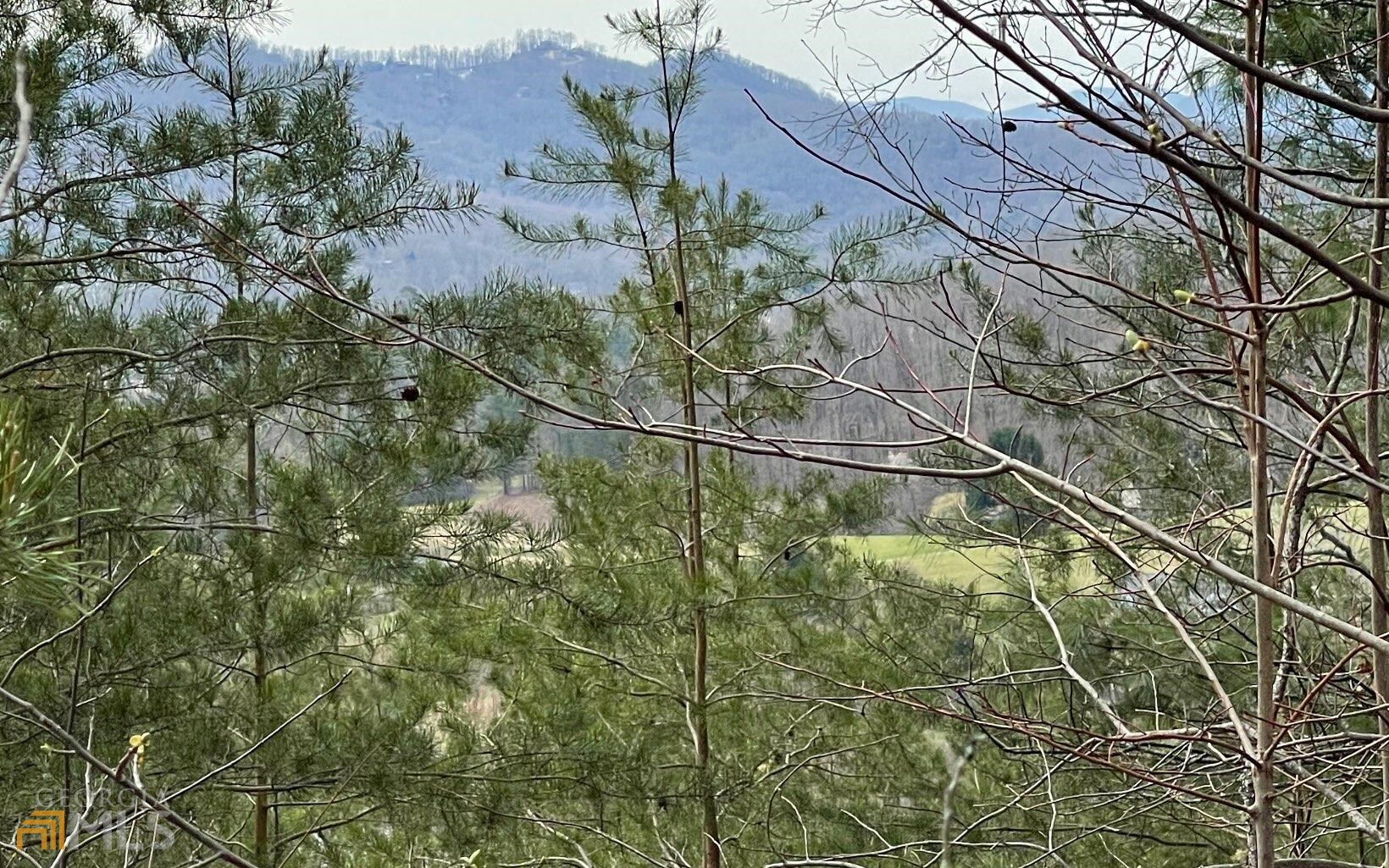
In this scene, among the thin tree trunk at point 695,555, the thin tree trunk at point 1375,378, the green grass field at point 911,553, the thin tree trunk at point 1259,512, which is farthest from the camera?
the green grass field at point 911,553

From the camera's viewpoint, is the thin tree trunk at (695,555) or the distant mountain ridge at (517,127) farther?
the distant mountain ridge at (517,127)

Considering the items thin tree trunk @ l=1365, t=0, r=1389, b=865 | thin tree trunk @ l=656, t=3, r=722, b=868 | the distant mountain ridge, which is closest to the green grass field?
thin tree trunk @ l=656, t=3, r=722, b=868

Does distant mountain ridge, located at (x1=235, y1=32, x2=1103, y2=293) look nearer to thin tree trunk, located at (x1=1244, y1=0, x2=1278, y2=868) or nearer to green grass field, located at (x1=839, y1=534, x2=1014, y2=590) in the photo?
green grass field, located at (x1=839, y1=534, x2=1014, y2=590)

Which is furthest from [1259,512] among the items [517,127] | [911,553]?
[517,127]

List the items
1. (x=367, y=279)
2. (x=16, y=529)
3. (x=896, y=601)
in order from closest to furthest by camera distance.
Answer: (x=16, y=529) → (x=367, y=279) → (x=896, y=601)

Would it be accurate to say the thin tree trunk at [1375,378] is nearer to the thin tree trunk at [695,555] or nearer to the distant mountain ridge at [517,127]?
the thin tree trunk at [695,555]

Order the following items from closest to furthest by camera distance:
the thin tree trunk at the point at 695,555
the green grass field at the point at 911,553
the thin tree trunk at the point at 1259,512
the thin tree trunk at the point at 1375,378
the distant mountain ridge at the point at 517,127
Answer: the thin tree trunk at the point at 1259,512, the thin tree trunk at the point at 1375,378, the thin tree trunk at the point at 695,555, the green grass field at the point at 911,553, the distant mountain ridge at the point at 517,127

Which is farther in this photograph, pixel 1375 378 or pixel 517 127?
pixel 517 127

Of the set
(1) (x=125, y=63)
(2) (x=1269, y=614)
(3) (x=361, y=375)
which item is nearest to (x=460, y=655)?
(3) (x=361, y=375)

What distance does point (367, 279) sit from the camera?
459 centimetres

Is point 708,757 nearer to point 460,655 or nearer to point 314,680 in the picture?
point 460,655

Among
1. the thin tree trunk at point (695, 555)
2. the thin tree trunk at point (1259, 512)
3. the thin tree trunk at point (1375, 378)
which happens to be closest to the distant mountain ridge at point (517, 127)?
the thin tree trunk at point (695, 555)

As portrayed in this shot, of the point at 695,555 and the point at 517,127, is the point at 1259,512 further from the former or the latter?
the point at 517,127

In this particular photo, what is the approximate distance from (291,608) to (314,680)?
2552 mm
